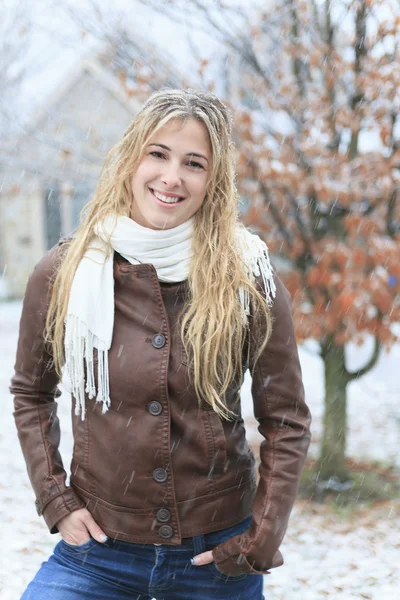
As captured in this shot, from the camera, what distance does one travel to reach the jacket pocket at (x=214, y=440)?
1971 mm

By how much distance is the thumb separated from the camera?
1.98 metres

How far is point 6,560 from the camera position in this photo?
13.7 ft

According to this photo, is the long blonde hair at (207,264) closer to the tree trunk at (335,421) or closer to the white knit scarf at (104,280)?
the white knit scarf at (104,280)

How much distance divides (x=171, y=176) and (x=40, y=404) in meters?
0.85

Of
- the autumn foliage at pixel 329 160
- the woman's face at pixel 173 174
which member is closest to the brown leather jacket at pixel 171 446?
the woman's face at pixel 173 174

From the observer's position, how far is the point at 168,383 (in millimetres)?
1963

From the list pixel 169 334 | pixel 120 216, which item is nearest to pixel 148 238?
pixel 120 216

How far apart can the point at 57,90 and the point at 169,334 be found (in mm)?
10822

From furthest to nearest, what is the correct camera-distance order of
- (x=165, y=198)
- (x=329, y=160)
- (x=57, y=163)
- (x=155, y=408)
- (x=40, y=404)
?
(x=57, y=163), (x=329, y=160), (x=40, y=404), (x=165, y=198), (x=155, y=408)

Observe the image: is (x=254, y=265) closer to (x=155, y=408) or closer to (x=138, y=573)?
(x=155, y=408)

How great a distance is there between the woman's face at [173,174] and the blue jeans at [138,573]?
0.98 metres

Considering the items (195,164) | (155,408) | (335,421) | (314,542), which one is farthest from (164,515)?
(335,421)

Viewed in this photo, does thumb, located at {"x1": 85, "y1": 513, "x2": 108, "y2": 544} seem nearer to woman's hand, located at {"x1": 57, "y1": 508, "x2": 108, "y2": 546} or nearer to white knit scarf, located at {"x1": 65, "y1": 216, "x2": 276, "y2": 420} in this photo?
woman's hand, located at {"x1": 57, "y1": 508, "x2": 108, "y2": 546}

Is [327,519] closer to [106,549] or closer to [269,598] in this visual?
[269,598]
